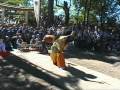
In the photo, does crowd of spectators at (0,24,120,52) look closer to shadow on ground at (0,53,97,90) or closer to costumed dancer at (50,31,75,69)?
shadow on ground at (0,53,97,90)

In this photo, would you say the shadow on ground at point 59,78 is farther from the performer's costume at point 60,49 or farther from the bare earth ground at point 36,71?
the performer's costume at point 60,49

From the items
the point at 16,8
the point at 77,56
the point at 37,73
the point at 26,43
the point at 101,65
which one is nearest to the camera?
the point at 37,73

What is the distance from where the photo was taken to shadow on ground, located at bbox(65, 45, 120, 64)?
20.9 m

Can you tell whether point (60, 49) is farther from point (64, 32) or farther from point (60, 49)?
point (64, 32)

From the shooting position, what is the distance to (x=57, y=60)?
17.3 meters

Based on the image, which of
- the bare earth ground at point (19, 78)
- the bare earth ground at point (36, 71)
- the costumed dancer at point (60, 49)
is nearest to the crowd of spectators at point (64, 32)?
the bare earth ground at point (36, 71)

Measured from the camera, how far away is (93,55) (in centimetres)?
2244

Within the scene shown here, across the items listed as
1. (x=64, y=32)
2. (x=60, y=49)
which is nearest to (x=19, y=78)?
(x=60, y=49)

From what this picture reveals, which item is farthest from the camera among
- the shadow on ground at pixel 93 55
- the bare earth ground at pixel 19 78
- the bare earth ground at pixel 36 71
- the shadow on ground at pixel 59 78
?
the shadow on ground at pixel 93 55

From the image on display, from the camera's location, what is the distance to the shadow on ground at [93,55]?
824 inches

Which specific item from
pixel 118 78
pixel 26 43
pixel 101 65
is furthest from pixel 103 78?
pixel 26 43

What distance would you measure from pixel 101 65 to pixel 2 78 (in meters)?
5.54

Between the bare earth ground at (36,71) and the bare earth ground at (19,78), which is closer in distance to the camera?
the bare earth ground at (19,78)

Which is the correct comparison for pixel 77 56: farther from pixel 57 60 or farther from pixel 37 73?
pixel 37 73
